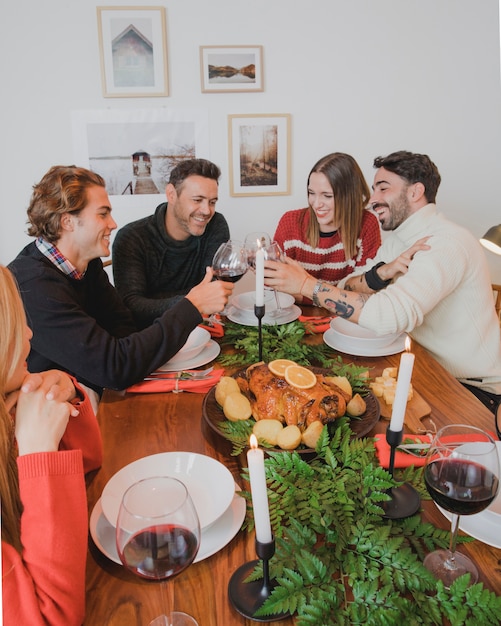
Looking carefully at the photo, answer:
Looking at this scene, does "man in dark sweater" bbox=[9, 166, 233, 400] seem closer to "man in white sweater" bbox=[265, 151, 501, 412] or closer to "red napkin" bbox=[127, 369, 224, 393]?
"red napkin" bbox=[127, 369, 224, 393]

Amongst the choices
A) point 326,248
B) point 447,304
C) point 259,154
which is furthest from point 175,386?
point 259,154

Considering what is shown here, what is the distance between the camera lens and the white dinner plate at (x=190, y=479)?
861 mm

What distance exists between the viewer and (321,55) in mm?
3100

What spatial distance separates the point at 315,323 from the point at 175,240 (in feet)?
3.25

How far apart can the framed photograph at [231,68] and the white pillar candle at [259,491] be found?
2874 millimetres

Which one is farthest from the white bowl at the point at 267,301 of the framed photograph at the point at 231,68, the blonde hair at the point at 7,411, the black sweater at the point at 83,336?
the framed photograph at the point at 231,68

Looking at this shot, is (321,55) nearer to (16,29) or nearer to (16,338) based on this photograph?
(16,29)

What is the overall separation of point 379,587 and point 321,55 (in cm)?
308

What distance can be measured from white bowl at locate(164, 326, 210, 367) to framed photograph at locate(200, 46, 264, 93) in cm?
199

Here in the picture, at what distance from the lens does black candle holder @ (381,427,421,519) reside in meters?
0.85

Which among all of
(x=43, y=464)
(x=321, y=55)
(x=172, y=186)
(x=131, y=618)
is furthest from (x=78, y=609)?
(x=321, y=55)

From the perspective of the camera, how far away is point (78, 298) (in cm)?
163

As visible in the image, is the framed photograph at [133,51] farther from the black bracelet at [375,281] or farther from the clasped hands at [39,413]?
the clasped hands at [39,413]

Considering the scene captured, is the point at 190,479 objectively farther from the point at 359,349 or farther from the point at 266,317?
the point at 266,317
